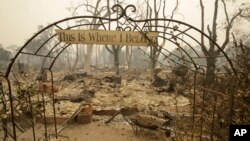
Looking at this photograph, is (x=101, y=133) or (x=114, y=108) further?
(x=114, y=108)

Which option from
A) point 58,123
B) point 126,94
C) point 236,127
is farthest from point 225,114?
point 126,94

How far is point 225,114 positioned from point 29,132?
6955 millimetres

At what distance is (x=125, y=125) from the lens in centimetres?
1073

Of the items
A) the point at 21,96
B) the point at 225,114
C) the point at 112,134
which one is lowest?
the point at 112,134

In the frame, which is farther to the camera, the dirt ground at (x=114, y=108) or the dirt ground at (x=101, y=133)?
the dirt ground at (x=114, y=108)

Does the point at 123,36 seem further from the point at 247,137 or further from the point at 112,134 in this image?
the point at 112,134

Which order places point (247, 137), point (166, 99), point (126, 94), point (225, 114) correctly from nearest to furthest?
point (247, 137) → point (225, 114) → point (166, 99) → point (126, 94)

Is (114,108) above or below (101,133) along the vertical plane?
above

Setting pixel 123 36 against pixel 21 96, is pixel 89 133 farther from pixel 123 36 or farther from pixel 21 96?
pixel 123 36

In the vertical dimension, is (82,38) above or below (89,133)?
above

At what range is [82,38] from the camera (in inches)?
235

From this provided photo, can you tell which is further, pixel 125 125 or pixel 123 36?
pixel 125 125

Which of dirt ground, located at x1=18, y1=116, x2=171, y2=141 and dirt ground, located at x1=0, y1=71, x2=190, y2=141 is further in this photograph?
dirt ground, located at x1=0, y1=71, x2=190, y2=141

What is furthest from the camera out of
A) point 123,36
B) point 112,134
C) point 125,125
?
point 125,125
